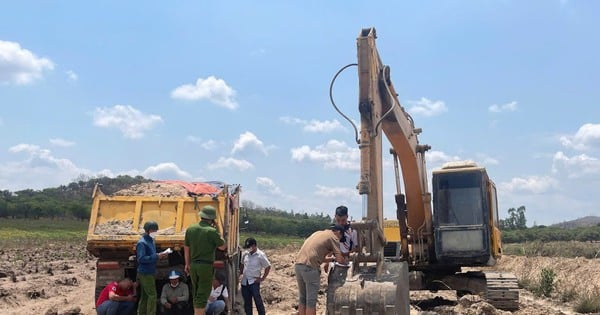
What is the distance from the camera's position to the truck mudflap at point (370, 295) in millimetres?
6277

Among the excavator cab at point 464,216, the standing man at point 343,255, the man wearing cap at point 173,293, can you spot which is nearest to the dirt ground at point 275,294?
the excavator cab at point 464,216

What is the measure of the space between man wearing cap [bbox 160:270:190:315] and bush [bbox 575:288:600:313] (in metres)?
8.32

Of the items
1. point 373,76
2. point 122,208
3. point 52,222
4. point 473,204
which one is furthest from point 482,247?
point 52,222

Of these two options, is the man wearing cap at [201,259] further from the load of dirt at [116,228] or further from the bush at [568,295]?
the bush at [568,295]

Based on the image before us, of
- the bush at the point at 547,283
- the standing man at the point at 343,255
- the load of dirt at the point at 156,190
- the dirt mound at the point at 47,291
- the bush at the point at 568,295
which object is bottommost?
the dirt mound at the point at 47,291

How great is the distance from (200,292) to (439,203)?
574cm

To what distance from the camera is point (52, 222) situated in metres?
62.3

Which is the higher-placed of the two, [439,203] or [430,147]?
[430,147]

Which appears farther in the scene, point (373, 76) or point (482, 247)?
point (482, 247)

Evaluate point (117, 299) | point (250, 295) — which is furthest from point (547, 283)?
point (117, 299)

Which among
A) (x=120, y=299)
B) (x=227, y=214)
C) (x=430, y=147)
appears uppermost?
(x=430, y=147)

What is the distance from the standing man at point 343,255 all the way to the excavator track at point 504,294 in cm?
499

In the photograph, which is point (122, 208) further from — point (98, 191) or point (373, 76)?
point (373, 76)

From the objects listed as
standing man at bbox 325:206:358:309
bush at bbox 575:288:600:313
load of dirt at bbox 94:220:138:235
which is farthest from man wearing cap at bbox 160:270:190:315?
bush at bbox 575:288:600:313
